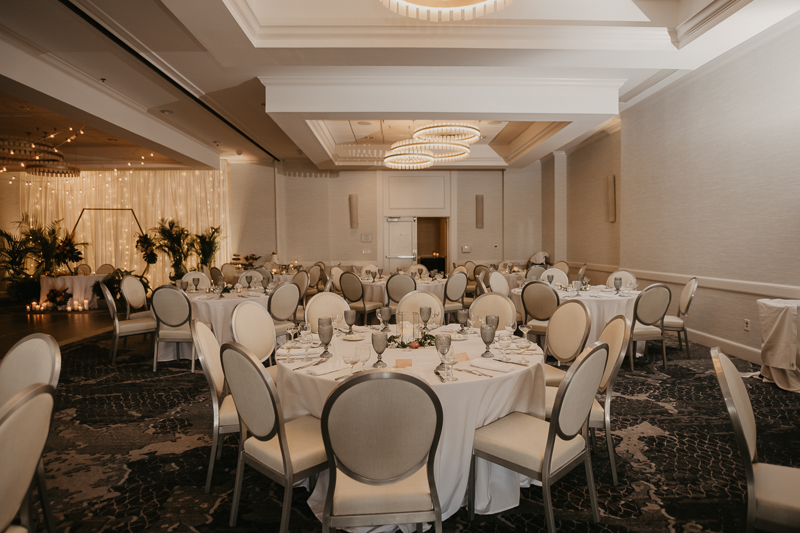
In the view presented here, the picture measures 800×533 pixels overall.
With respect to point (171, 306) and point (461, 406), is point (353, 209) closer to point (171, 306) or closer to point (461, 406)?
point (171, 306)

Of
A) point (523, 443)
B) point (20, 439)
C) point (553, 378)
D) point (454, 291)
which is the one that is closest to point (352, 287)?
point (454, 291)

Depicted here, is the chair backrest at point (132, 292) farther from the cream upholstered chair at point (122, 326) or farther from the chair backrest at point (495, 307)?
the chair backrest at point (495, 307)

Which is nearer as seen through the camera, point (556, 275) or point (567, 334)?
point (567, 334)

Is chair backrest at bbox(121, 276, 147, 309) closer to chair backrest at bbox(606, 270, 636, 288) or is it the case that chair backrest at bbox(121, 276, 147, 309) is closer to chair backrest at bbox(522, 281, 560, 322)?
chair backrest at bbox(522, 281, 560, 322)

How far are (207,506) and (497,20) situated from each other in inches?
198

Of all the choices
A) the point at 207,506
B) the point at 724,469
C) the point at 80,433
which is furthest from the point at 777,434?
the point at 80,433

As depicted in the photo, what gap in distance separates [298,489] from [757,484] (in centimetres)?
226

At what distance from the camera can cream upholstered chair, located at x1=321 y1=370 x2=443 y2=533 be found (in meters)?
1.68

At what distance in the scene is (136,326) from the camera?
5.61 m

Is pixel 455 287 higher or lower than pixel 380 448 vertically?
higher

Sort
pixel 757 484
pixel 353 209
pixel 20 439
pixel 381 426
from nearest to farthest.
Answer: pixel 20 439 < pixel 381 426 < pixel 757 484 < pixel 353 209

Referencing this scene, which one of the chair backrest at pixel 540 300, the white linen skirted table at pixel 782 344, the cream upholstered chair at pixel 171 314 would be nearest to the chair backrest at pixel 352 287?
the cream upholstered chair at pixel 171 314

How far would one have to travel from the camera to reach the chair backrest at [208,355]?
2578mm

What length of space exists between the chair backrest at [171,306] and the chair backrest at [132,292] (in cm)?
114
